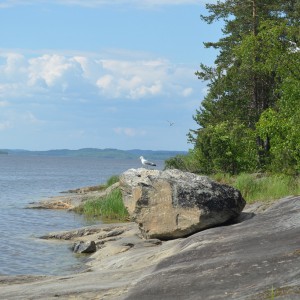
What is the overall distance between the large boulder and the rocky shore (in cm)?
166

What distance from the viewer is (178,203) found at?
1734cm

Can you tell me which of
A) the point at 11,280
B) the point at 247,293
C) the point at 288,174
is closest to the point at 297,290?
the point at 247,293

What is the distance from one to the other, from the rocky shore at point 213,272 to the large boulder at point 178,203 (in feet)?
5.44

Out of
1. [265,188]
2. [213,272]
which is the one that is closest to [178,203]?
[213,272]

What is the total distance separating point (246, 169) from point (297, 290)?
32.0 m

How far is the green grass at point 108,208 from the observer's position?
102ft

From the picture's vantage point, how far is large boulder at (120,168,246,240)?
Result: 17.0 m

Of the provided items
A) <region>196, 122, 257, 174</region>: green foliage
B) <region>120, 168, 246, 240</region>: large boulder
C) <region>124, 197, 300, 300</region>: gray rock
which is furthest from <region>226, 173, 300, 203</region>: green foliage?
<region>196, 122, 257, 174</region>: green foliage

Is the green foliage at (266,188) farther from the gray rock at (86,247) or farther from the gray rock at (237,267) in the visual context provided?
the gray rock at (237,267)

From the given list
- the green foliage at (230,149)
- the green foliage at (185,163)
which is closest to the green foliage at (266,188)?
the green foliage at (230,149)

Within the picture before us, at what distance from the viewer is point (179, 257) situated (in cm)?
1181

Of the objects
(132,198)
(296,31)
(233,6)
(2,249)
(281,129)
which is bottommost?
(2,249)

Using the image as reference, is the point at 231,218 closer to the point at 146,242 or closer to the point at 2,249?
the point at 146,242

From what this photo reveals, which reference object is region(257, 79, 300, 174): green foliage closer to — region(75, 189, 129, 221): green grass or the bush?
the bush
